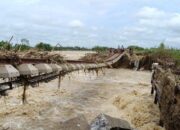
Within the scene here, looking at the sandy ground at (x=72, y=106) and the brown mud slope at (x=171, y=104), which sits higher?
the brown mud slope at (x=171, y=104)

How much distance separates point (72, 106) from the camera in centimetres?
1636

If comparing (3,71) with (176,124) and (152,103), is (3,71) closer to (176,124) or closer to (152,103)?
(176,124)

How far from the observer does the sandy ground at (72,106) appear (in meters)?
13.1

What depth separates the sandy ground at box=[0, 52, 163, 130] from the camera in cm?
1314

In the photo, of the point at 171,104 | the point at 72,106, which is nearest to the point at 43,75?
the point at 171,104

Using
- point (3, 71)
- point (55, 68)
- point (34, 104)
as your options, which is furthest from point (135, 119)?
point (3, 71)

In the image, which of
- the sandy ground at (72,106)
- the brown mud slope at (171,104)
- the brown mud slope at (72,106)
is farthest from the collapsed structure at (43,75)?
the brown mud slope at (72,106)

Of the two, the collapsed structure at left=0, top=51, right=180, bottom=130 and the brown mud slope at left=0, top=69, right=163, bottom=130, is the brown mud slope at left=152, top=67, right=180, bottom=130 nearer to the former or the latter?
the collapsed structure at left=0, top=51, right=180, bottom=130

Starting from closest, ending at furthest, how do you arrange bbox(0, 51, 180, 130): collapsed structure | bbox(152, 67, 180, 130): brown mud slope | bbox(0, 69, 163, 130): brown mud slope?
bbox(0, 51, 180, 130): collapsed structure, bbox(152, 67, 180, 130): brown mud slope, bbox(0, 69, 163, 130): brown mud slope

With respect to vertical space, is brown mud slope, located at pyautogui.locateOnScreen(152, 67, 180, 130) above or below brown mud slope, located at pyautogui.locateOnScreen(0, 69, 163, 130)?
above

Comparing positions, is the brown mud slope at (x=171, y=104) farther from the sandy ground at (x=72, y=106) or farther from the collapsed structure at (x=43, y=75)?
the sandy ground at (x=72, y=106)

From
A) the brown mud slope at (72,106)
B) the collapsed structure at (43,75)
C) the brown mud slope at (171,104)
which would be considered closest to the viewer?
the collapsed structure at (43,75)

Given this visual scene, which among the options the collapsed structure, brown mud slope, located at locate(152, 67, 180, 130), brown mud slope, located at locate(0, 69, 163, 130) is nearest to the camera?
the collapsed structure

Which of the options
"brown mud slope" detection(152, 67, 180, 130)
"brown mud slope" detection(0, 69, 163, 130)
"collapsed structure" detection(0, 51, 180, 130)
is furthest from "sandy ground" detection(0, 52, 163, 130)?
"collapsed structure" detection(0, 51, 180, 130)
